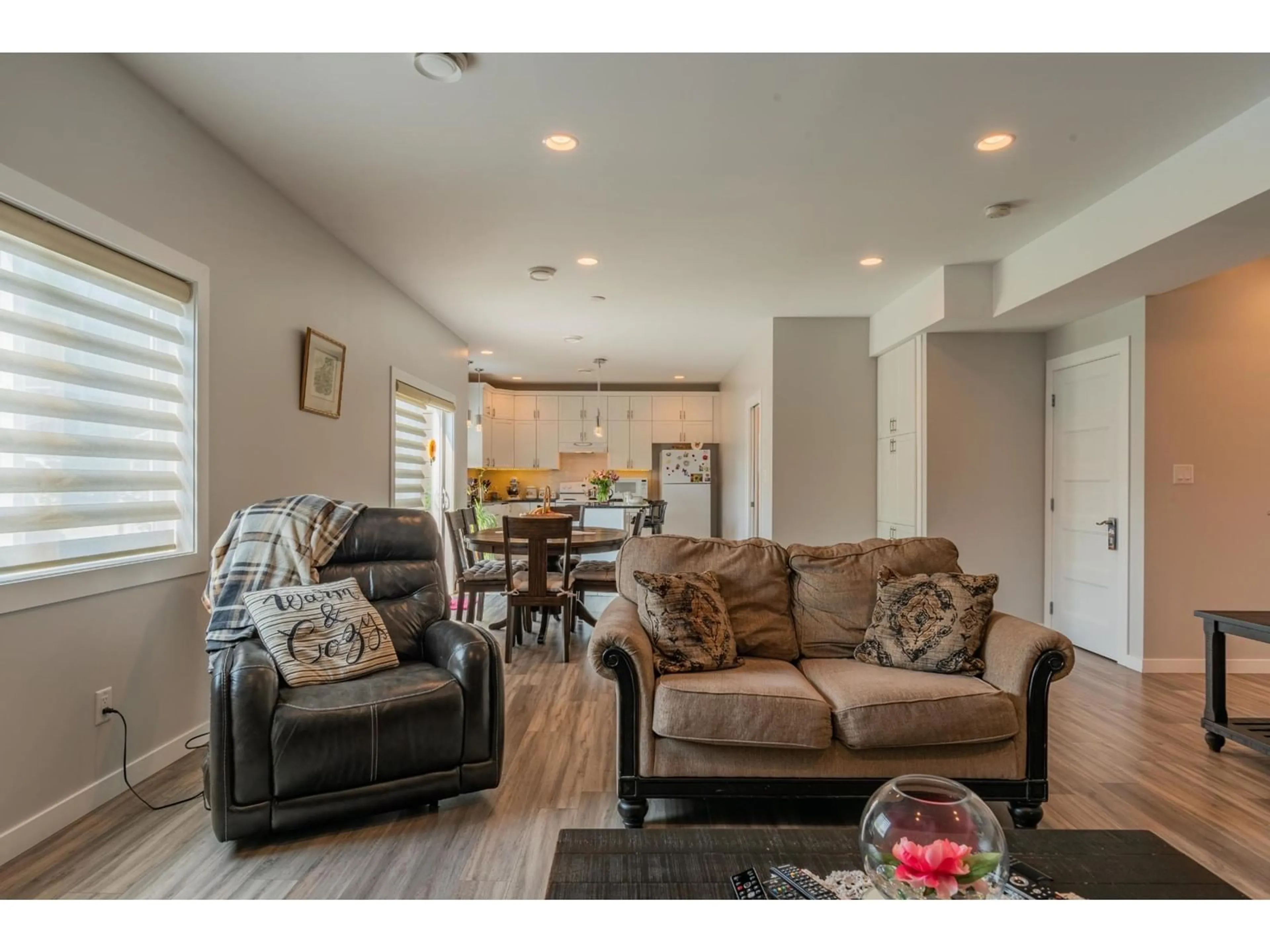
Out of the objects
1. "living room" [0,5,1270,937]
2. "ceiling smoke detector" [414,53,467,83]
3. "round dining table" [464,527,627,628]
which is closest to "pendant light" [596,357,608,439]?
"round dining table" [464,527,627,628]

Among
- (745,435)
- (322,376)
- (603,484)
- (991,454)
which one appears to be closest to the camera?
(322,376)

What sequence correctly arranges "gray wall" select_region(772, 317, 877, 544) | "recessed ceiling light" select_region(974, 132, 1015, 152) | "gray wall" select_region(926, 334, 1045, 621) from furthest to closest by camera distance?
→ "gray wall" select_region(772, 317, 877, 544) → "gray wall" select_region(926, 334, 1045, 621) → "recessed ceiling light" select_region(974, 132, 1015, 152)

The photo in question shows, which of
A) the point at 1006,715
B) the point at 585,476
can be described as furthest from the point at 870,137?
the point at 585,476

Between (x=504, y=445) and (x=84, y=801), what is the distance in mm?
7638

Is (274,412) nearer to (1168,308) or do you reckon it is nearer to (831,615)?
(831,615)

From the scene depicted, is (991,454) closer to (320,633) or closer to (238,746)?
(320,633)

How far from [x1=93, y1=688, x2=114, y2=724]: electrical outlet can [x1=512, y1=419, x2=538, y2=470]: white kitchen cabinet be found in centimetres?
749

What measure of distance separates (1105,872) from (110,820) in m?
2.76

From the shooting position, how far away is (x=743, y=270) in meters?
4.52

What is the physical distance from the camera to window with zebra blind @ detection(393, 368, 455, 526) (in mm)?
5160

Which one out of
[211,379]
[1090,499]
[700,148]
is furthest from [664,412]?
[211,379]

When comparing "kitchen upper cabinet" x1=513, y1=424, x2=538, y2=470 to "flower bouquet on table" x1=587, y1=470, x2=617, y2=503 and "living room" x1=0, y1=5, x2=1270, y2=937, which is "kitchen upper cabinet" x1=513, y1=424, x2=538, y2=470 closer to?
"flower bouquet on table" x1=587, y1=470, x2=617, y2=503

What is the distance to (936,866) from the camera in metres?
1.00

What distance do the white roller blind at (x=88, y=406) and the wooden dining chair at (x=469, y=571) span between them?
2063mm
